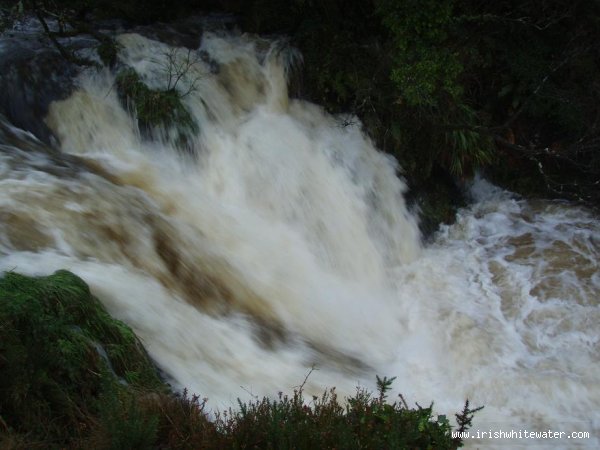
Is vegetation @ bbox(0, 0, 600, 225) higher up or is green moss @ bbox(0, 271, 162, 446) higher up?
vegetation @ bbox(0, 0, 600, 225)

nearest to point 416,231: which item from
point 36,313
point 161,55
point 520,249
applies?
point 520,249

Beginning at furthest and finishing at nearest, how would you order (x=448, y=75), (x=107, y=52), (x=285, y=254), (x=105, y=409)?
(x=448, y=75)
(x=107, y=52)
(x=285, y=254)
(x=105, y=409)

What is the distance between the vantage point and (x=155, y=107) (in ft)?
24.8

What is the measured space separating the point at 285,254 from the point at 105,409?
450 centimetres

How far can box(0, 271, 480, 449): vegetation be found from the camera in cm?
301

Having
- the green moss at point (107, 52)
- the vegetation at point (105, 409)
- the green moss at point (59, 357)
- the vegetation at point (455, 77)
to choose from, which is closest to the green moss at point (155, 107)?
the green moss at point (107, 52)

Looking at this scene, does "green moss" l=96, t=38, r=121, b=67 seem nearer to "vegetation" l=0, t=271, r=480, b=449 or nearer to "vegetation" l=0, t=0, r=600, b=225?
"vegetation" l=0, t=0, r=600, b=225

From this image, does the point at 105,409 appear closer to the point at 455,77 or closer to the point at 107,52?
the point at 107,52

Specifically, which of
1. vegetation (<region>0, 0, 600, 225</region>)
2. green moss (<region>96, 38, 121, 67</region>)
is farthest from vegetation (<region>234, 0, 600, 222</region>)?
green moss (<region>96, 38, 121, 67</region>)

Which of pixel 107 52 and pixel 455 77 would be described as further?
pixel 455 77

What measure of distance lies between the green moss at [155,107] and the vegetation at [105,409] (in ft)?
13.5

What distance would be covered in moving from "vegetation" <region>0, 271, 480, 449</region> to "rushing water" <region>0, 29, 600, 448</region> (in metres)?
0.60

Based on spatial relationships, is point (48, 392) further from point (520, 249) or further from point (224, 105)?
point (520, 249)

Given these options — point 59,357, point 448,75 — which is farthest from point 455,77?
point 59,357
